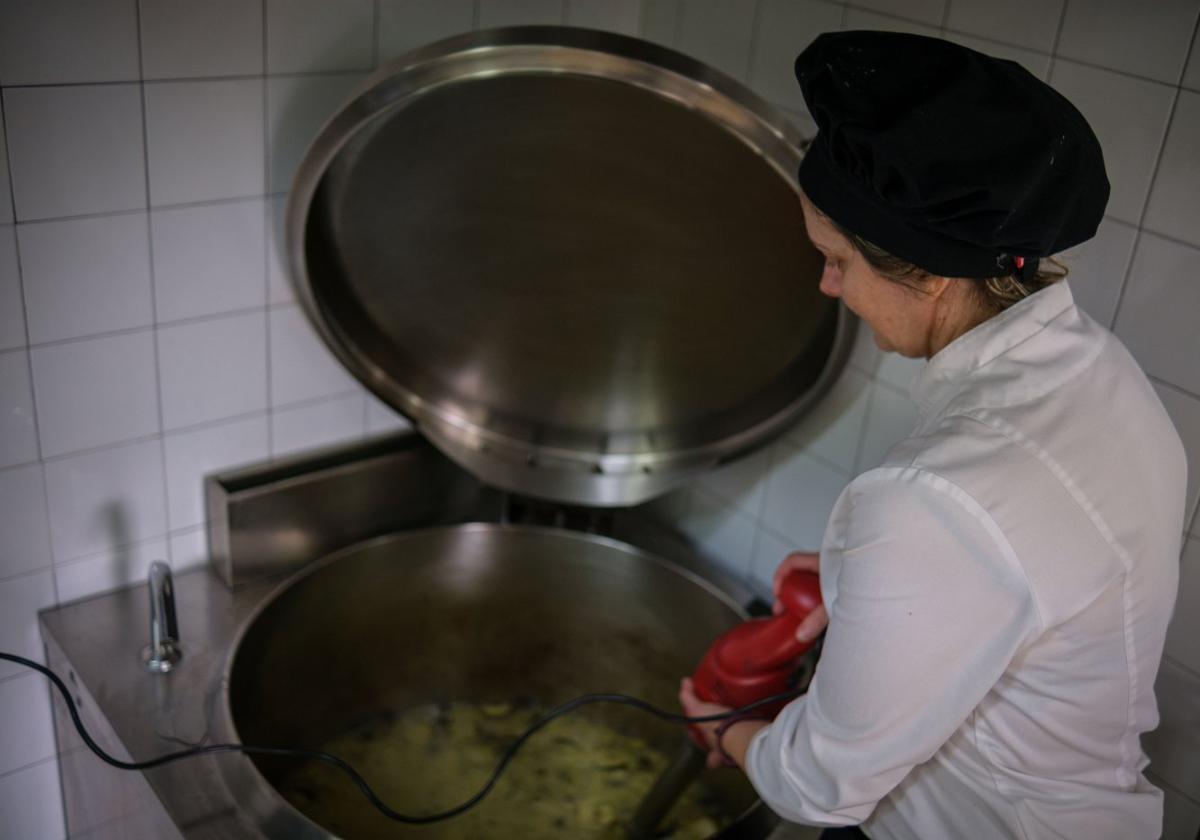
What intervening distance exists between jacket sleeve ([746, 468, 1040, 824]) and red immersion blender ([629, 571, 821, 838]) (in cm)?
27

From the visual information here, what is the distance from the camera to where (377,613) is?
1619 mm

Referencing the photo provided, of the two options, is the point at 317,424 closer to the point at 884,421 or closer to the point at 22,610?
the point at 22,610

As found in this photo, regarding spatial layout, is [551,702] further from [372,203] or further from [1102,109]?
[1102,109]

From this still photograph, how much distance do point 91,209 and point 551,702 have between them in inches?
36.4

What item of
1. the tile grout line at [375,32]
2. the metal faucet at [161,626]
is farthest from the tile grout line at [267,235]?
the metal faucet at [161,626]

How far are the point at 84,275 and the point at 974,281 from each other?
0.94 m

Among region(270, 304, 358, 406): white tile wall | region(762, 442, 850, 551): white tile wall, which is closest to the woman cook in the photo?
region(762, 442, 850, 551): white tile wall

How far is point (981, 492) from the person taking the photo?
0.85 meters

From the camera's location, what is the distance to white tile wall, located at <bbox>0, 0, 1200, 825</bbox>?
1123 mm

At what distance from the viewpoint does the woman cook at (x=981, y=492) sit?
831 mm

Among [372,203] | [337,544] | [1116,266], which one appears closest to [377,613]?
[337,544]

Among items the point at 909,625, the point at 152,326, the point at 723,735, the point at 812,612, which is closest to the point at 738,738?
the point at 723,735

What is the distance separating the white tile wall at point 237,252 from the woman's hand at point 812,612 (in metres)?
0.25

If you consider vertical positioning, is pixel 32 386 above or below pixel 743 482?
above
